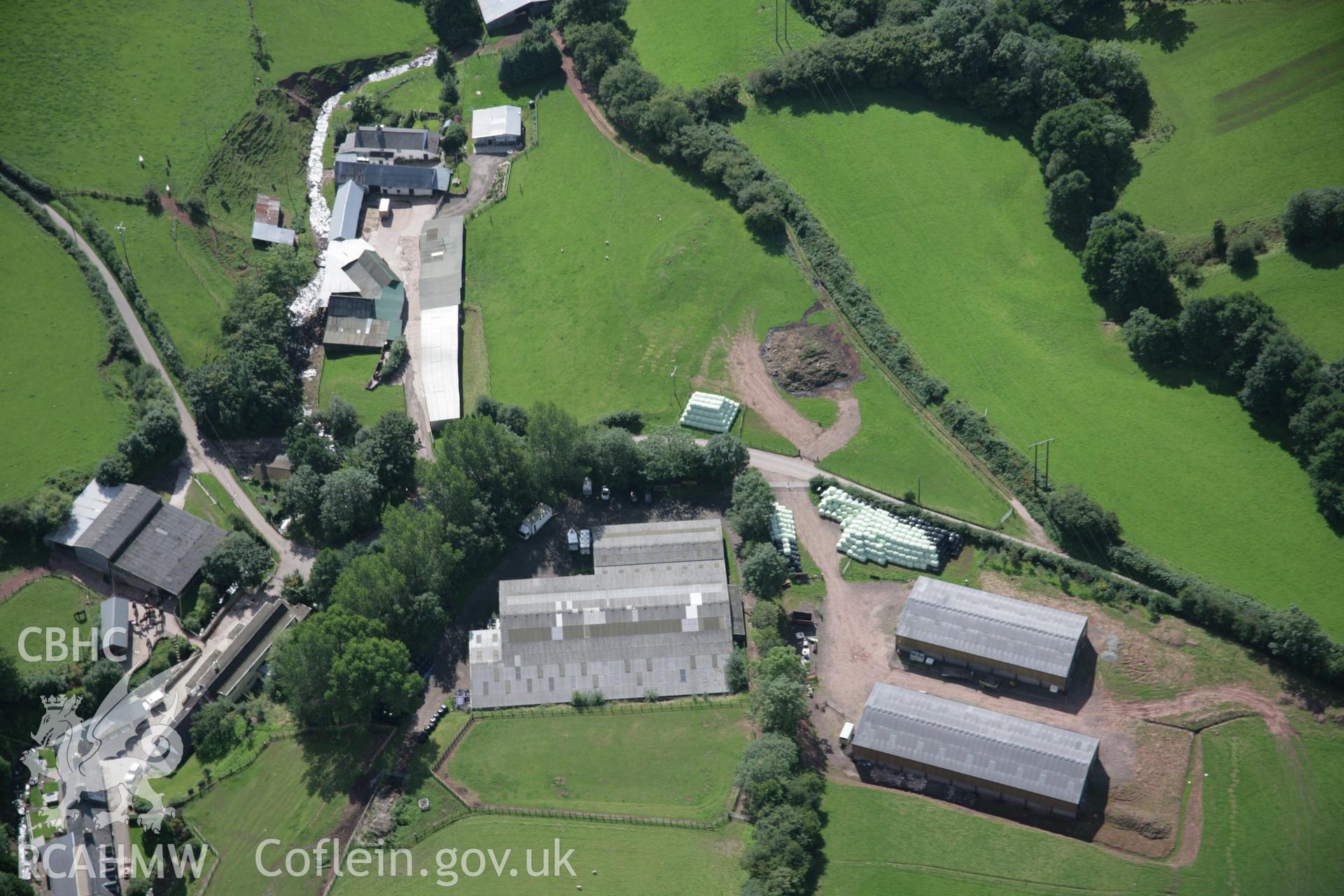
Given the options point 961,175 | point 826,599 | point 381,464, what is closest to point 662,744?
point 826,599

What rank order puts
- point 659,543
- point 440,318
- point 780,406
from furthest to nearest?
point 440,318, point 780,406, point 659,543

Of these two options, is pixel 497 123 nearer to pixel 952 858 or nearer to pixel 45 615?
pixel 45 615

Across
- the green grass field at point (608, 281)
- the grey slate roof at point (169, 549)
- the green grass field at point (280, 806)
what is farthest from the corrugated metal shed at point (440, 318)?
the green grass field at point (280, 806)

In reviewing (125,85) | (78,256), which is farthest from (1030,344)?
(125,85)

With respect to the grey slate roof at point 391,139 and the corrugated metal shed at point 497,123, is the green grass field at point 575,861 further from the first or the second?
the grey slate roof at point 391,139

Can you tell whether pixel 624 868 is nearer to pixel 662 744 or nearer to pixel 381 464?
pixel 662 744

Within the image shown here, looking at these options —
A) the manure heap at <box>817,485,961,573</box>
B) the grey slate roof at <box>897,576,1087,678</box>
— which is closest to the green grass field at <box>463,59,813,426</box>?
the manure heap at <box>817,485,961,573</box>

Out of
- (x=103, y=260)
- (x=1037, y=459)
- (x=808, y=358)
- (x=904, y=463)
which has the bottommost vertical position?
(x=904, y=463)
